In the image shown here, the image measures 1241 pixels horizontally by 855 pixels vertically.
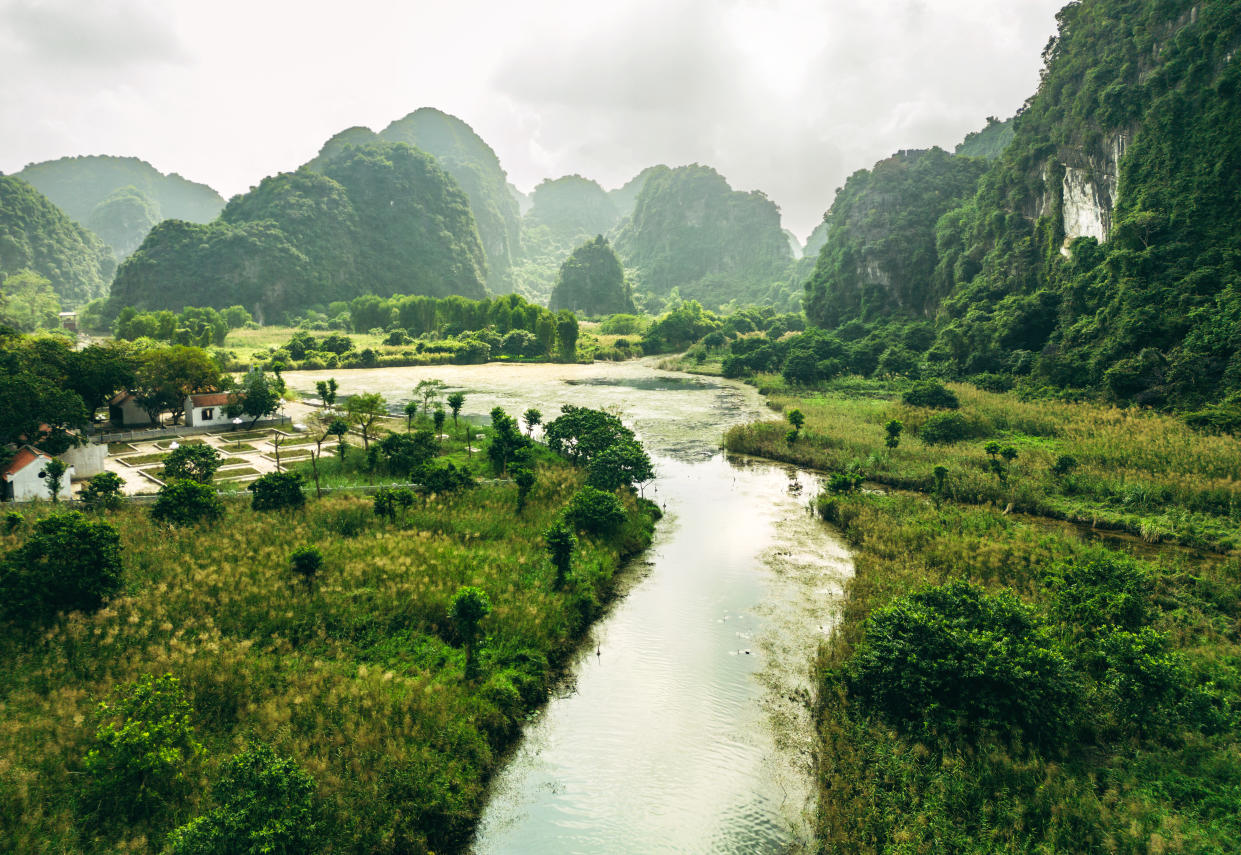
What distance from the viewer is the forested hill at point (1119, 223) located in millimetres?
44844

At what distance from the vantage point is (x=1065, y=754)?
43.2 ft

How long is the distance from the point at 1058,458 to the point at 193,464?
50.6 meters

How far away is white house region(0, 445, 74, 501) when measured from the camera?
90.6 feet

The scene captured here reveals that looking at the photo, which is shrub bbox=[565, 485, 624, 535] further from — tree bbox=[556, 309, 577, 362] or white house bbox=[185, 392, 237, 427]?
tree bbox=[556, 309, 577, 362]

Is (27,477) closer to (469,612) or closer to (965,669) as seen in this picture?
(469,612)

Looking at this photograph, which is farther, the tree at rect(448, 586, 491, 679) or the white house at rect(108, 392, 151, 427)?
the white house at rect(108, 392, 151, 427)

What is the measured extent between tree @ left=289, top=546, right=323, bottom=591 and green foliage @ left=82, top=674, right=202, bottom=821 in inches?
291

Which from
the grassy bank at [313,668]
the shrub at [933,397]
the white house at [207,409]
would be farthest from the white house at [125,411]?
the shrub at [933,397]

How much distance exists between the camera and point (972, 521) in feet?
91.7

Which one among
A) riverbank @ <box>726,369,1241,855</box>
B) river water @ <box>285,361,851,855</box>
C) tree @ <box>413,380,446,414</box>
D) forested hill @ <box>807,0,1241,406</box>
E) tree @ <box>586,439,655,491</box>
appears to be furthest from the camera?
tree @ <box>413,380,446,414</box>

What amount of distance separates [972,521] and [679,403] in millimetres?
44718

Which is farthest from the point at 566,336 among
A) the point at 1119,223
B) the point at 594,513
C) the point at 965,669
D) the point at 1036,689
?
the point at 1036,689

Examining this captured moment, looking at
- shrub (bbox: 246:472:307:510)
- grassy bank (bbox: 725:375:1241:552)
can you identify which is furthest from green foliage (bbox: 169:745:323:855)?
grassy bank (bbox: 725:375:1241:552)

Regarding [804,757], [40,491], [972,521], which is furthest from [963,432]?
[40,491]
